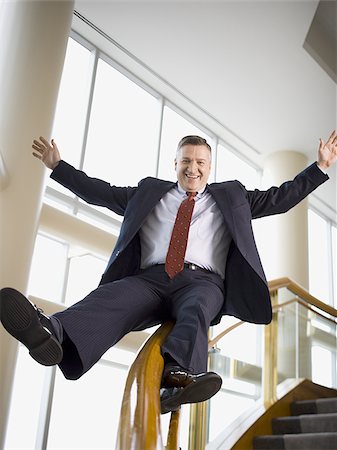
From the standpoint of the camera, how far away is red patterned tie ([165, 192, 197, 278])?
2.43m

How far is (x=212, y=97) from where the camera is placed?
856 cm

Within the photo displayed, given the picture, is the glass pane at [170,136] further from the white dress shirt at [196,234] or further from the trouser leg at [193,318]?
the trouser leg at [193,318]

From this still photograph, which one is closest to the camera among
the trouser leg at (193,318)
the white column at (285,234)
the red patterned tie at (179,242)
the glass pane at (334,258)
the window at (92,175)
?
the trouser leg at (193,318)

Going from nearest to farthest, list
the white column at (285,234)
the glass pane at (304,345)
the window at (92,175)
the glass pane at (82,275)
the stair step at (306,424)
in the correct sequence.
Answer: the stair step at (306,424) → the glass pane at (304,345) → the window at (92,175) → the glass pane at (82,275) → the white column at (285,234)

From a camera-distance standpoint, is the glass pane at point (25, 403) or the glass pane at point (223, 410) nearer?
the glass pane at point (223, 410)

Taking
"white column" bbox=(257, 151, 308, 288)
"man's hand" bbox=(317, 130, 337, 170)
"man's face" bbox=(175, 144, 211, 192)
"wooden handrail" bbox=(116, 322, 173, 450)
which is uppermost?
"white column" bbox=(257, 151, 308, 288)

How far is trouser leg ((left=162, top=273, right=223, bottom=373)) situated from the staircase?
85.5 inches

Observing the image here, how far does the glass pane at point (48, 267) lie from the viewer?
6.26m

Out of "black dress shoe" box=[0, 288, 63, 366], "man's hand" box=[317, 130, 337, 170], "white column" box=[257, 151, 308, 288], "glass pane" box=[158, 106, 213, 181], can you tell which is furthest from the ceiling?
"black dress shoe" box=[0, 288, 63, 366]

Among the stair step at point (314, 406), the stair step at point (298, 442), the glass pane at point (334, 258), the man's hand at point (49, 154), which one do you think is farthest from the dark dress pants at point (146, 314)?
the glass pane at point (334, 258)

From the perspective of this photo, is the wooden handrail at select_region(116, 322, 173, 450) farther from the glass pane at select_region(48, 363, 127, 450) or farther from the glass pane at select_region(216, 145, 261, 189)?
the glass pane at select_region(216, 145, 261, 189)

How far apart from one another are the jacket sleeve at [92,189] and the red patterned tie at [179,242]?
0.29 m

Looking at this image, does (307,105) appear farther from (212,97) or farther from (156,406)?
(156,406)

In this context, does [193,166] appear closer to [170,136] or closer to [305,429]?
[305,429]
